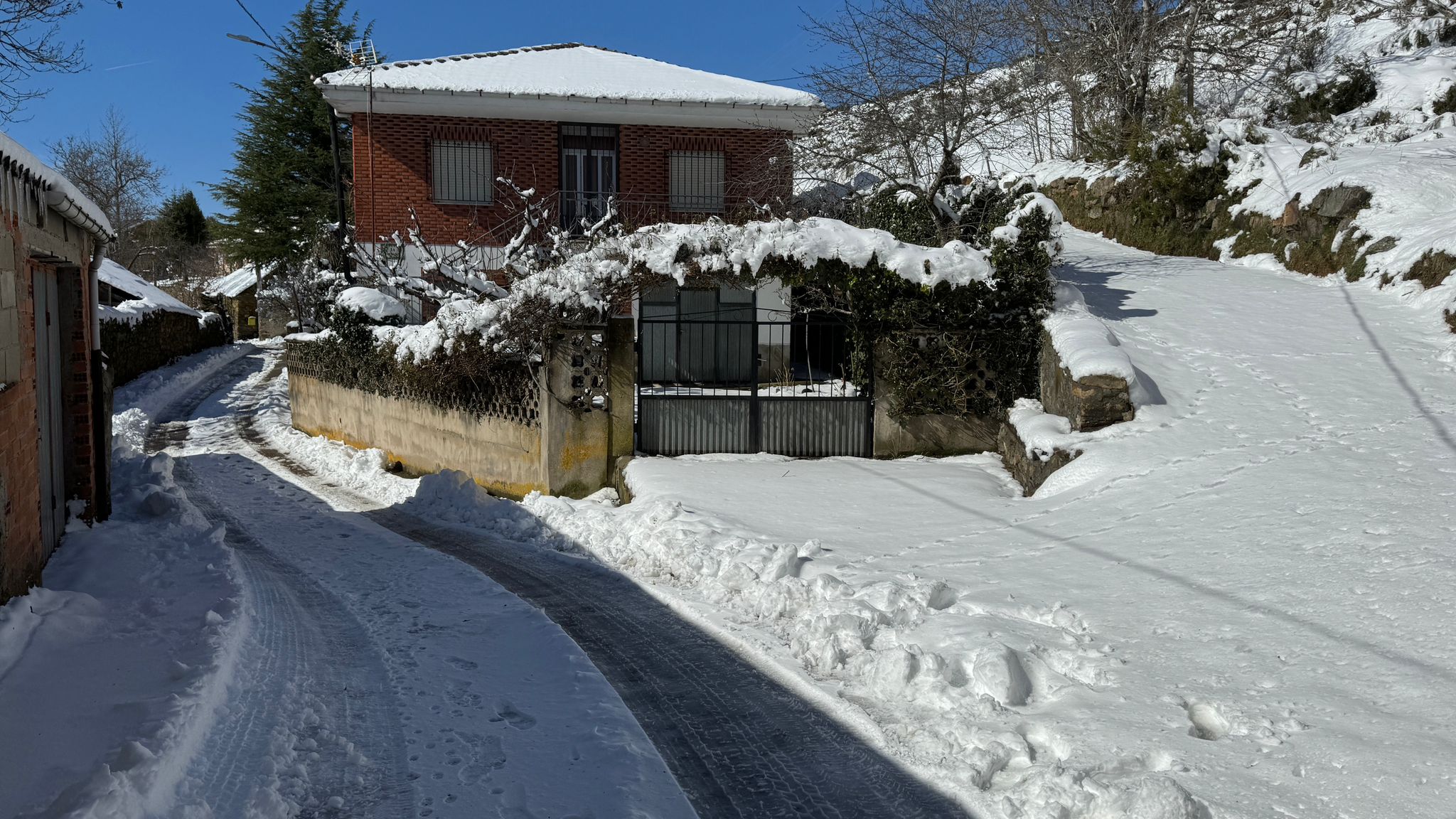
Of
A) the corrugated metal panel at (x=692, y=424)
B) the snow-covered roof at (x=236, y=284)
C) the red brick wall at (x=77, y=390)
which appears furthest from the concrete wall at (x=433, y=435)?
the snow-covered roof at (x=236, y=284)

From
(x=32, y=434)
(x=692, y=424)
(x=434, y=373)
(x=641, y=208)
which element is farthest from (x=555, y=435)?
(x=641, y=208)

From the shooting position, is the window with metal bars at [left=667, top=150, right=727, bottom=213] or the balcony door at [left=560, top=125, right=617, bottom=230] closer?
the balcony door at [left=560, top=125, right=617, bottom=230]

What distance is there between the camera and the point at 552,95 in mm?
18312

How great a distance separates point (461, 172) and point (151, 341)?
A: 15.1 metres

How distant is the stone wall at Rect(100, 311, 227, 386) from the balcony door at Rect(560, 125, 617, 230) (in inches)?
370

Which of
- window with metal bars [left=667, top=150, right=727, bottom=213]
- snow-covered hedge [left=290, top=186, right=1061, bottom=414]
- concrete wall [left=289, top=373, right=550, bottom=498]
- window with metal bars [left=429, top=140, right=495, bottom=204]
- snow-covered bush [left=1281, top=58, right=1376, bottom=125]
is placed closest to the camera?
snow-covered hedge [left=290, top=186, right=1061, bottom=414]

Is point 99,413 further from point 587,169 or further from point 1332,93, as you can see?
point 1332,93

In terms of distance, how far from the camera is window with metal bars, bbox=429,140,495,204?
18.9 meters

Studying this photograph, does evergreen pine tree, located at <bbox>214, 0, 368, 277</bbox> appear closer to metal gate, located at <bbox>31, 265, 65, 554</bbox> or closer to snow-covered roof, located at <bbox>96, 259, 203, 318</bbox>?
snow-covered roof, located at <bbox>96, 259, 203, 318</bbox>

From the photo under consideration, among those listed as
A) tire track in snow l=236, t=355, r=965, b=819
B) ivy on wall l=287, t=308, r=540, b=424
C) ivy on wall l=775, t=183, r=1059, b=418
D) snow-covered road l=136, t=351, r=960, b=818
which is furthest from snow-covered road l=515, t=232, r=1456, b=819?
ivy on wall l=287, t=308, r=540, b=424

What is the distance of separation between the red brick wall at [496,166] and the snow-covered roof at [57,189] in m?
9.90

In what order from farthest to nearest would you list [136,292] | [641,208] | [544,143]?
1. [136,292]
2. [641,208]
3. [544,143]

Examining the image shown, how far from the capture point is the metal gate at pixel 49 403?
7016 mm

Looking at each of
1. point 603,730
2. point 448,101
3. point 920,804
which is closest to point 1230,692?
point 920,804
